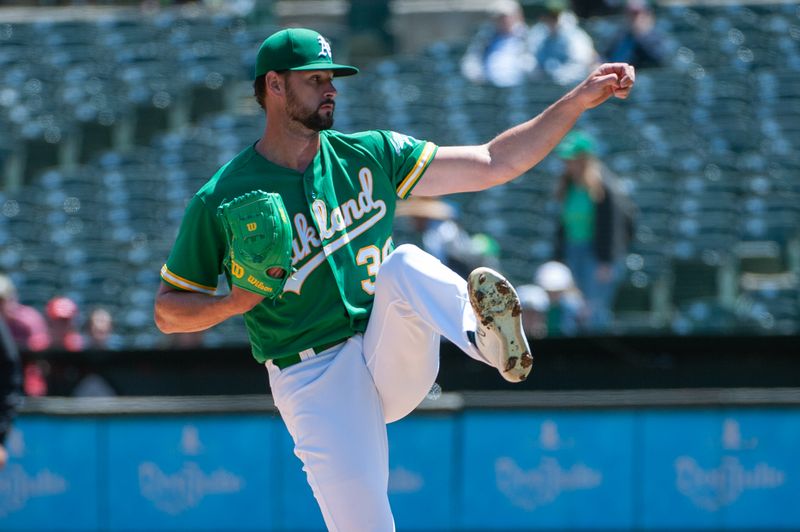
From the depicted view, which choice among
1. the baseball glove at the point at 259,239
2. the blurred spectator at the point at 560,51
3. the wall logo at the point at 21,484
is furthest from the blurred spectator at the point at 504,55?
the baseball glove at the point at 259,239

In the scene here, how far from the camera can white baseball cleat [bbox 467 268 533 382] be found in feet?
12.6

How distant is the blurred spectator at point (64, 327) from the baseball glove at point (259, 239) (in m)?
5.15

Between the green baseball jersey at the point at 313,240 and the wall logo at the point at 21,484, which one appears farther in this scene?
the wall logo at the point at 21,484

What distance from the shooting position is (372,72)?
10828mm

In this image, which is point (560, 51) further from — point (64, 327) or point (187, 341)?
point (64, 327)

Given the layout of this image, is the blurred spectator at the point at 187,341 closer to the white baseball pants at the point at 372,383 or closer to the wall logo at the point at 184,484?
the wall logo at the point at 184,484

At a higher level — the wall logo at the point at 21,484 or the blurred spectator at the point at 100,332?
the blurred spectator at the point at 100,332

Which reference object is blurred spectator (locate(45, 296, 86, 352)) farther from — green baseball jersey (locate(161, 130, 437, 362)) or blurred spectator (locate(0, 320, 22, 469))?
green baseball jersey (locate(161, 130, 437, 362))

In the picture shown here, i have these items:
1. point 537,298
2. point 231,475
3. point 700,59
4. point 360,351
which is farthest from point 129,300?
point 360,351

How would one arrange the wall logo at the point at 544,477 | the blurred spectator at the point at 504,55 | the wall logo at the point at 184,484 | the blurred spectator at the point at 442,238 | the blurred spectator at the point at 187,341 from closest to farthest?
the wall logo at the point at 544,477 → the wall logo at the point at 184,484 → the blurred spectator at the point at 442,238 → the blurred spectator at the point at 187,341 → the blurred spectator at the point at 504,55

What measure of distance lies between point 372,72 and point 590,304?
10.9ft

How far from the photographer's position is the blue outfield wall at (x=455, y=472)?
24.7ft

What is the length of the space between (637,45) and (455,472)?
13.5ft

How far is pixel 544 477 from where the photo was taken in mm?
7629
